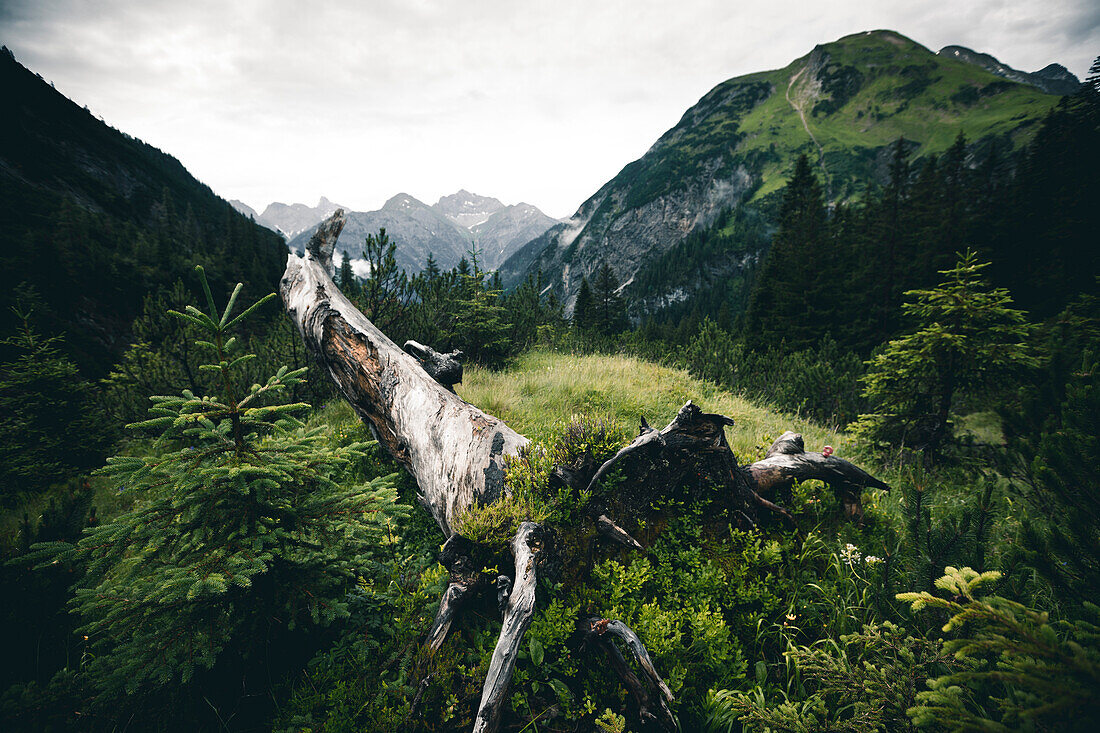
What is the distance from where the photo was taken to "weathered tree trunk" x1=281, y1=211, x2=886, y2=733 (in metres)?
2.03

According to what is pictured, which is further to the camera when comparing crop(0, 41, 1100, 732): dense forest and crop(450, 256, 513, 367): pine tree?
crop(450, 256, 513, 367): pine tree

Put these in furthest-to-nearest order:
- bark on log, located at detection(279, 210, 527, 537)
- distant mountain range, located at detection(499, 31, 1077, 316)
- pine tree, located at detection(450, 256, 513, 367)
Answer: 1. distant mountain range, located at detection(499, 31, 1077, 316)
2. pine tree, located at detection(450, 256, 513, 367)
3. bark on log, located at detection(279, 210, 527, 537)

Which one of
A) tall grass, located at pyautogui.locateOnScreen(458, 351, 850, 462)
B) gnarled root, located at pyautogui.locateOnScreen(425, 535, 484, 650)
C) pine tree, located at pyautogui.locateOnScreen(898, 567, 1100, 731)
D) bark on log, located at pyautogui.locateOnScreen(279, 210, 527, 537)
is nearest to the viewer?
pine tree, located at pyautogui.locateOnScreen(898, 567, 1100, 731)

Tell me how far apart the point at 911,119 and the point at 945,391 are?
194992mm

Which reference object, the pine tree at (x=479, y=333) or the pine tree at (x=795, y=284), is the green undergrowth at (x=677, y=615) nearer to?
the pine tree at (x=479, y=333)

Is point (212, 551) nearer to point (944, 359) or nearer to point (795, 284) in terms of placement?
point (944, 359)

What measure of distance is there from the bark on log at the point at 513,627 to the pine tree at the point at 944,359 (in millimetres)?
6446

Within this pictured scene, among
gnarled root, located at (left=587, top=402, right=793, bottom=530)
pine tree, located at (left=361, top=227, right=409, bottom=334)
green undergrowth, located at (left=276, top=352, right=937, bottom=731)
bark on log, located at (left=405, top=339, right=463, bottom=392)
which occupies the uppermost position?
pine tree, located at (left=361, top=227, right=409, bottom=334)

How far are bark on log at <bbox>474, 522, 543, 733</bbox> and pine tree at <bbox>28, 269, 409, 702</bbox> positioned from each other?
3.22ft

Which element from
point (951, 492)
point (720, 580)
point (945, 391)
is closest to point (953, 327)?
point (945, 391)

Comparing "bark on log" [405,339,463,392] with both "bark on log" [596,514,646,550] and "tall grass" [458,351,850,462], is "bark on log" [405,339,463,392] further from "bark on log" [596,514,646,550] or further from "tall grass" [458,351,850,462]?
"bark on log" [596,514,646,550]

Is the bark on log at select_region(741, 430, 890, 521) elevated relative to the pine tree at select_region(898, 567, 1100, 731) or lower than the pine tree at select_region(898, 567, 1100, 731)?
lower

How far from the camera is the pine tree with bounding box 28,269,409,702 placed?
188 centimetres

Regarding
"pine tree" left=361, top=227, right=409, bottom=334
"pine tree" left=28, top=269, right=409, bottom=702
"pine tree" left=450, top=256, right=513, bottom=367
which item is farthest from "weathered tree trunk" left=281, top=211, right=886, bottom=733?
"pine tree" left=450, top=256, right=513, bottom=367
